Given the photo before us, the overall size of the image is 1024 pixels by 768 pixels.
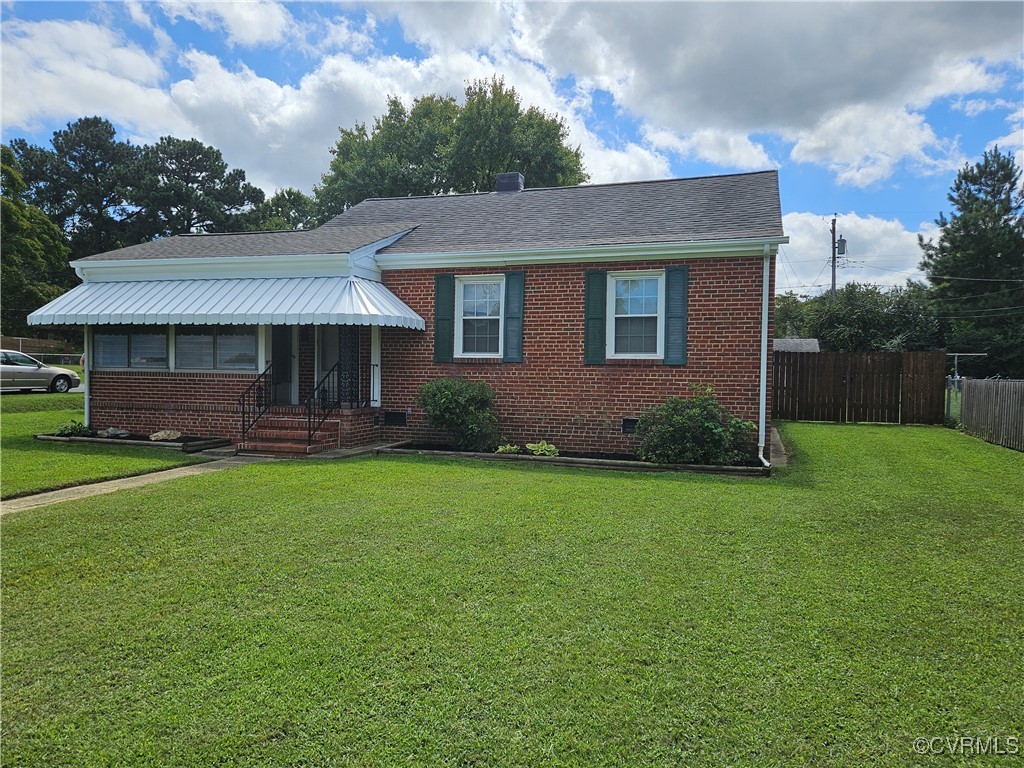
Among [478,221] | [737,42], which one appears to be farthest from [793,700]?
[478,221]

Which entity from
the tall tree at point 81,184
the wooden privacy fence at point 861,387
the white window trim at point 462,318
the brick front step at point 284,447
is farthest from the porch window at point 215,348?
the tall tree at point 81,184

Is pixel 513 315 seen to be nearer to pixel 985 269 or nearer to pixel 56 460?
pixel 56 460

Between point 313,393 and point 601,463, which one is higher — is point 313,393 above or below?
above

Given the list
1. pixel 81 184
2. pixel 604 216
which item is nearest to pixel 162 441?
pixel 604 216

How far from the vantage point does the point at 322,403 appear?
11344 mm

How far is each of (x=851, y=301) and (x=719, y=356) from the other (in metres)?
24.1

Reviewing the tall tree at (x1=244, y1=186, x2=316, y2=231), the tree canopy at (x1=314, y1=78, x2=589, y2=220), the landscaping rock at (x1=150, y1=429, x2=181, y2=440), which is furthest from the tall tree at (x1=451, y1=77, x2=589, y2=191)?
the landscaping rock at (x1=150, y1=429, x2=181, y2=440)

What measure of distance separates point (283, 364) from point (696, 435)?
870 centimetres

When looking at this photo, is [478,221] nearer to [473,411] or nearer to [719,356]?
[473,411]

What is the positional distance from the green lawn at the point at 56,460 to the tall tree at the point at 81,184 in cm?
3547

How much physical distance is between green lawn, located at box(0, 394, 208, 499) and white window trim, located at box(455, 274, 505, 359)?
4.83 metres

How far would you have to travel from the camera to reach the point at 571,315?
11.1 m

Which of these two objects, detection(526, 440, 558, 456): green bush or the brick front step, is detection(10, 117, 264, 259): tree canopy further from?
detection(526, 440, 558, 456): green bush

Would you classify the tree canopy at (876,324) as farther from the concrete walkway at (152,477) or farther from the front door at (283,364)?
the front door at (283,364)
